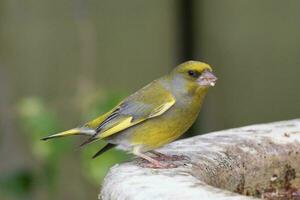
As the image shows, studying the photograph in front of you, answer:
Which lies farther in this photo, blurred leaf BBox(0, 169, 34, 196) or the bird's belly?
blurred leaf BBox(0, 169, 34, 196)

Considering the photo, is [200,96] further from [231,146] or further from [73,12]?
[73,12]

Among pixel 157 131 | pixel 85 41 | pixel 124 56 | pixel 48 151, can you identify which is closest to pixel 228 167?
pixel 157 131

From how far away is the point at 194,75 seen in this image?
4.16m

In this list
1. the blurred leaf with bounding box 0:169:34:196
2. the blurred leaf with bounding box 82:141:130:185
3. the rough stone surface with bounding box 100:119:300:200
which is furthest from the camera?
the blurred leaf with bounding box 0:169:34:196

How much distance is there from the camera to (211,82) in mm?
4051

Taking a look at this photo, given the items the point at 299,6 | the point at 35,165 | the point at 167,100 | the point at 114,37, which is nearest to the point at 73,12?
the point at 114,37

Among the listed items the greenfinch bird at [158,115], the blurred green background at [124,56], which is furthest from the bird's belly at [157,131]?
the blurred green background at [124,56]

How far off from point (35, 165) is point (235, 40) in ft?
5.36

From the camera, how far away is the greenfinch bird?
13.5 ft

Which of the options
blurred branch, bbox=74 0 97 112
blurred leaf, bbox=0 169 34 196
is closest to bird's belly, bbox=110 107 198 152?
blurred leaf, bbox=0 169 34 196

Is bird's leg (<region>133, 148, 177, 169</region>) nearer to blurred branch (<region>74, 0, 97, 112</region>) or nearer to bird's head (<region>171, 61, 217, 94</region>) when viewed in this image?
bird's head (<region>171, 61, 217, 94</region>)

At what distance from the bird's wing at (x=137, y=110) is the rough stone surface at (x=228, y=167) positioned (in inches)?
6.2

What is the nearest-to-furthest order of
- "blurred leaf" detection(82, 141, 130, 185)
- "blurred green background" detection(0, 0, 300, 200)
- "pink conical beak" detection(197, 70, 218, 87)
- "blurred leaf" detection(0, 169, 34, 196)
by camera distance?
"pink conical beak" detection(197, 70, 218, 87), "blurred leaf" detection(82, 141, 130, 185), "blurred leaf" detection(0, 169, 34, 196), "blurred green background" detection(0, 0, 300, 200)

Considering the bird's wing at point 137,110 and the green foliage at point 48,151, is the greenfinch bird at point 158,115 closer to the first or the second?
the bird's wing at point 137,110
